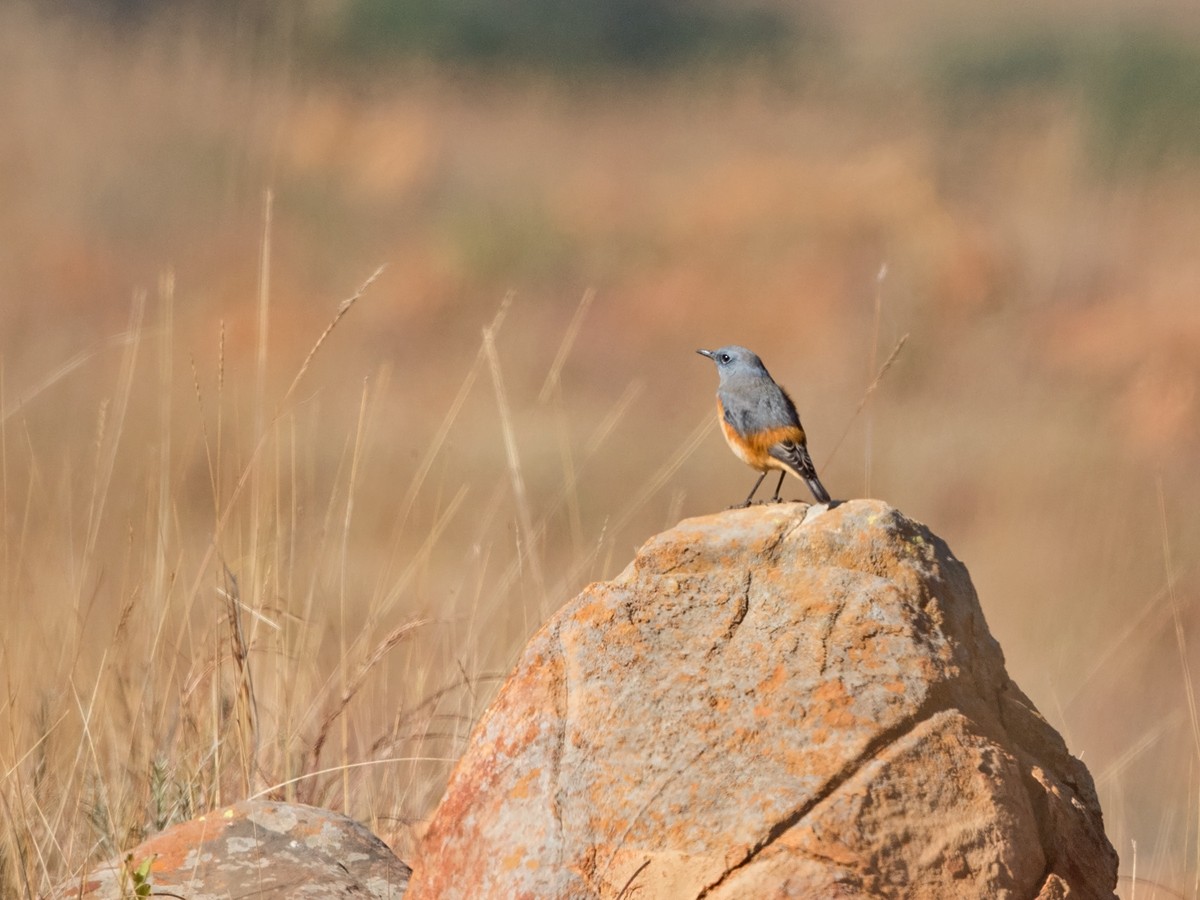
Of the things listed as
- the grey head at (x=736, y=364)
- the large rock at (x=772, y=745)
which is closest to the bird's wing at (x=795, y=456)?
the grey head at (x=736, y=364)

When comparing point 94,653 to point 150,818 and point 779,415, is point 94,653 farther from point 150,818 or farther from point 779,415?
point 779,415

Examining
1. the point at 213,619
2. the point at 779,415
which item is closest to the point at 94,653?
the point at 213,619

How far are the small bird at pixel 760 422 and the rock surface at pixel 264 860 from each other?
1243mm

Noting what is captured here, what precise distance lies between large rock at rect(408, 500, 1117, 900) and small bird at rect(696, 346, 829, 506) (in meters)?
0.59

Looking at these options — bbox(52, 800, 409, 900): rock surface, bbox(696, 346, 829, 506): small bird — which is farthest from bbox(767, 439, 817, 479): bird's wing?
bbox(52, 800, 409, 900): rock surface

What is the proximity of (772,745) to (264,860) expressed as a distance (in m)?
1.33

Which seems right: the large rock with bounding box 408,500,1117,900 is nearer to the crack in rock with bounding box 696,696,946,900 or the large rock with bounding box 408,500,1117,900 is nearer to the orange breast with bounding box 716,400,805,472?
the crack in rock with bounding box 696,696,946,900

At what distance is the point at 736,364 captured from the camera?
3932 mm

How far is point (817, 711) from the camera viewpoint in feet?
8.50

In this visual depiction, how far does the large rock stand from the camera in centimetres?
250

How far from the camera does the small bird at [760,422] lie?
3.51 meters

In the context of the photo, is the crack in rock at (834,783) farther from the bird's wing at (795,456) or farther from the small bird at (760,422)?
the bird's wing at (795,456)

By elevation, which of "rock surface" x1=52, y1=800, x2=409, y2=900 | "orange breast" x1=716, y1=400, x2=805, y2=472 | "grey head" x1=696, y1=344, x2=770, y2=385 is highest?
"grey head" x1=696, y1=344, x2=770, y2=385

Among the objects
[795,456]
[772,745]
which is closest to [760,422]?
[795,456]
